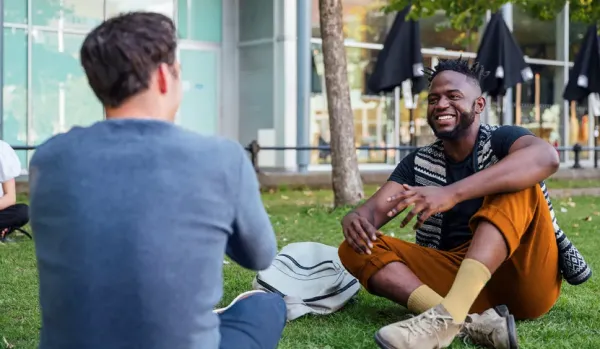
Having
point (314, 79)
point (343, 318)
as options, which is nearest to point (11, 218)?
point (343, 318)

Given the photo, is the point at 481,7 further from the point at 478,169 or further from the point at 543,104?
the point at 543,104

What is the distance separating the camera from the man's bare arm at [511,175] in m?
3.59

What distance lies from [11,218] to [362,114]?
11969 millimetres

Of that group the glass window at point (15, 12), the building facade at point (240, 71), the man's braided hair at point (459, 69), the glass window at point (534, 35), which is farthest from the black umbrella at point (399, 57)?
the man's braided hair at point (459, 69)

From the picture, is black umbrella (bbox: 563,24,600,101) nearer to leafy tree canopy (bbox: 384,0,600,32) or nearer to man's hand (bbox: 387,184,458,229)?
leafy tree canopy (bbox: 384,0,600,32)

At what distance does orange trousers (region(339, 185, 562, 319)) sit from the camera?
11.7ft

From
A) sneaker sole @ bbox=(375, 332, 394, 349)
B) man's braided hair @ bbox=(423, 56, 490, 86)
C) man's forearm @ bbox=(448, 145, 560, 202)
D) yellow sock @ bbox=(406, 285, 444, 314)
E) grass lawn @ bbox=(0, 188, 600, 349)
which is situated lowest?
grass lawn @ bbox=(0, 188, 600, 349)

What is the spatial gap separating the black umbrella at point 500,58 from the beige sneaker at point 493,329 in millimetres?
11958

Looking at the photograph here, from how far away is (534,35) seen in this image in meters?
21.6

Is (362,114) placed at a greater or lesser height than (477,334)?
greater

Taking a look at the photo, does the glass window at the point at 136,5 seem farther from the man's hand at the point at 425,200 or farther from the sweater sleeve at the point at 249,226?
the sweater sleeve at the point at 249,226

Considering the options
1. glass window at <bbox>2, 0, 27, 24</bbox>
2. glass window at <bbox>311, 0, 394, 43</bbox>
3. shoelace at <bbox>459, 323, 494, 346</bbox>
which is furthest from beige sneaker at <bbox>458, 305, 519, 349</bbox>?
glass window at <bbox>311, 0, 394, 43</bbox>

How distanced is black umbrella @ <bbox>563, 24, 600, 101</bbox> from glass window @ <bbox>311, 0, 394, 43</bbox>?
13.4ft

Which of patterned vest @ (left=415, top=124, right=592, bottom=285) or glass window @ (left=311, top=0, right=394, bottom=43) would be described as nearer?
patterned vest @ (left=415, top=124, right=592, bottom=285)
